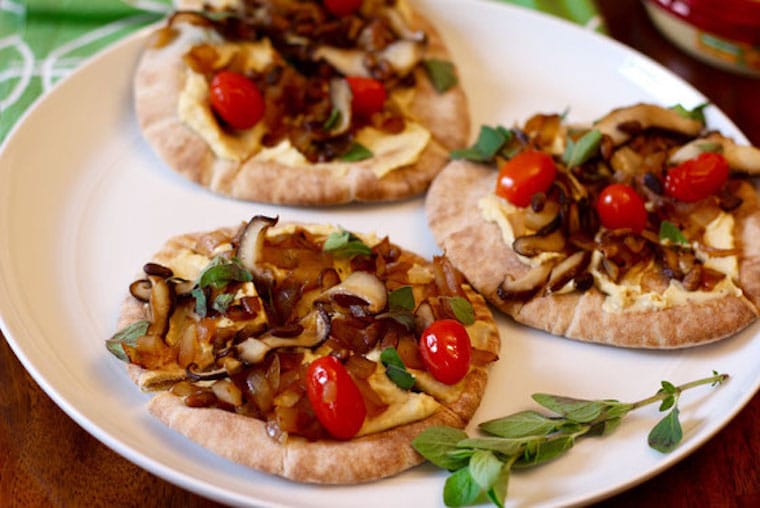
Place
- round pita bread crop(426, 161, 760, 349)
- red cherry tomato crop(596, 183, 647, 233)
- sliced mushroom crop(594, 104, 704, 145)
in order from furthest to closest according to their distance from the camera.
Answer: sliced mushroom crop(594, 104, 704, 145)
red cherry tomato crop(596, 183, 647, 233)
round pita bread crop(426, 161, 760, 349)

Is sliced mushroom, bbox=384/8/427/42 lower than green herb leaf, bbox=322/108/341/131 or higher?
higher

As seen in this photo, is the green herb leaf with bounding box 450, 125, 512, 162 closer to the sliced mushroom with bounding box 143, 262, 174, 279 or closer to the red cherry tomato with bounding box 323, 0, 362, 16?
the red cherry tomato with bounding box 323, 0, 362, 16

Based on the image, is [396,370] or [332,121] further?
[332,121]

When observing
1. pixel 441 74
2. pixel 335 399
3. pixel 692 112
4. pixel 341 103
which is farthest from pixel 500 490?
pixel 441 74

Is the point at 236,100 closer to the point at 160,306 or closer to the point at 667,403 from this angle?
the point at 160,306

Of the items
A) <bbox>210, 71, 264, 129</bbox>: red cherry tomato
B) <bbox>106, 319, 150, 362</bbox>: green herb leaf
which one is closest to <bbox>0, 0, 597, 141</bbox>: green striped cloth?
<bbox>210, 71, 264, 129</bbox>: red cherry tomato

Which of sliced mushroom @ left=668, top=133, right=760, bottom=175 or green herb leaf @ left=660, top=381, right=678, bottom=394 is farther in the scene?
sliced mushroom @ left=668, top=133, right=760, bottom=175

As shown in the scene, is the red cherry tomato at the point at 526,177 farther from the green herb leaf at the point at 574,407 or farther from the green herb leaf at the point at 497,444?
the green herb leaf at the point at 497,444
